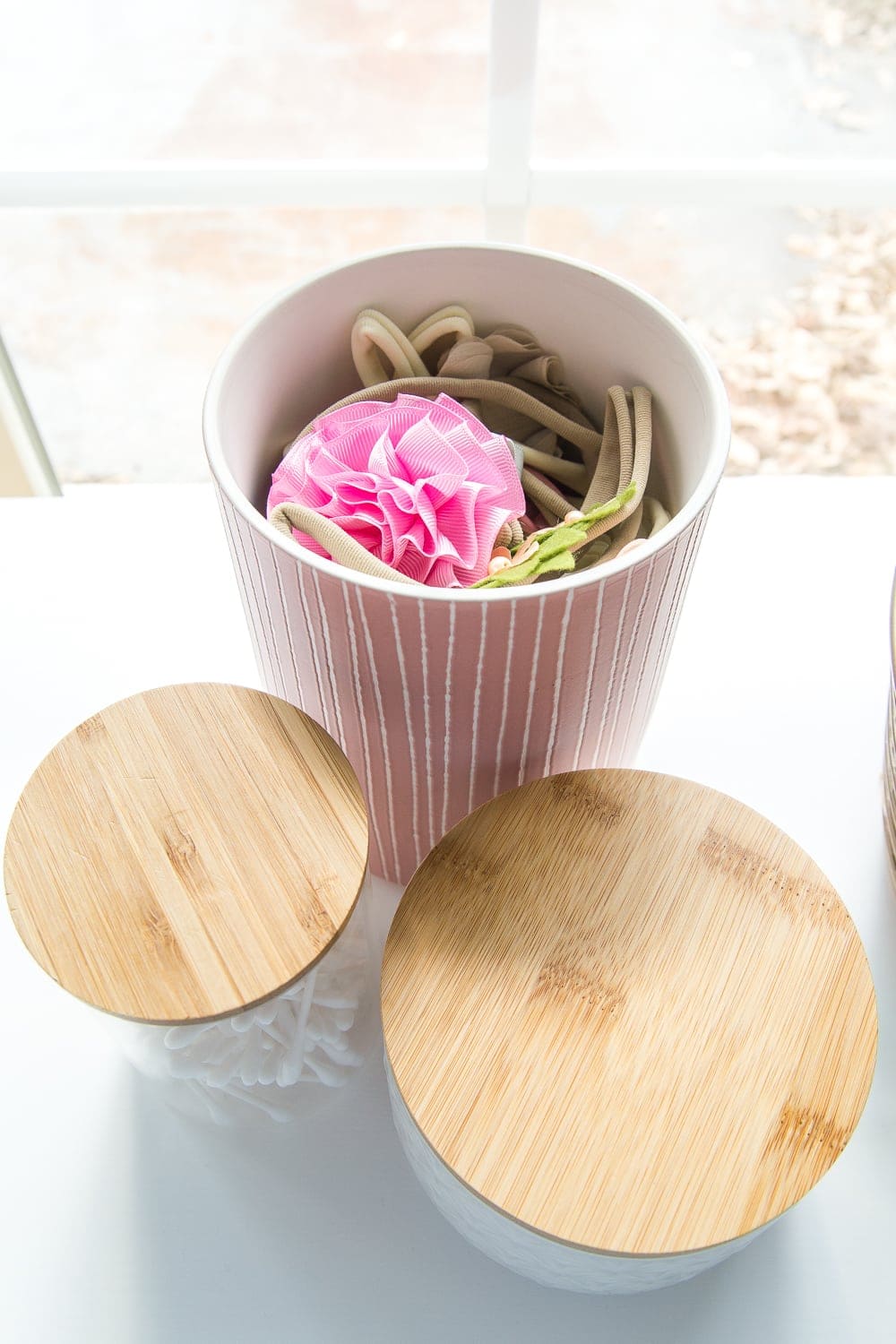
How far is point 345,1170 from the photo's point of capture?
21.0 inches

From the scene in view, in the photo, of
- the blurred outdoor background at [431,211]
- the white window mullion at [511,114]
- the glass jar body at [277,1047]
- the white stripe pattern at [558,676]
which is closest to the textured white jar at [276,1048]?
the glass jar body at [277,1047]

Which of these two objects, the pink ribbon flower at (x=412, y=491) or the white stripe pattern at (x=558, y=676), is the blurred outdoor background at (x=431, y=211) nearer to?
the pink ribbon flower at (x=412, y=491)

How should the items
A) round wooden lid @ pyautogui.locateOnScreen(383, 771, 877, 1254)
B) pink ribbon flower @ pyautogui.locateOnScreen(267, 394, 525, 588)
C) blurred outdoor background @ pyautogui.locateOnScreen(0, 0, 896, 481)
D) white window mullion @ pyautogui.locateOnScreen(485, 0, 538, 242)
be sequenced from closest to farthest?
round wooden lid @ pyautogui.locateOnScreen(383, 771, 877, 1254) → pink ribbon flower @ pyautogui.locateOnScreen(267, 394, 525, 588) → white window mullion @ pyautogui.locateOnScreen(485, 0, 538, 242) → blurred outdoor background @ pyautogui.locateOnScreen(0, 0, 896, 481)

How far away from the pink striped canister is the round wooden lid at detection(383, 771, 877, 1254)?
0.04m

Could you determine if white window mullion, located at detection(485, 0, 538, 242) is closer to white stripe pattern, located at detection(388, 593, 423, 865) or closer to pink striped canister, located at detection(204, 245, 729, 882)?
pink striped canister, located at detection(204, 245, 729, 882)

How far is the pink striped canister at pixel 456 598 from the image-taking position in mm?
440

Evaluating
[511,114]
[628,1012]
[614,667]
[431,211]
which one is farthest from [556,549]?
[431,211]

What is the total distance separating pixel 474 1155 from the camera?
41 cm

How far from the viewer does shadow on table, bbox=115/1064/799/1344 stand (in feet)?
1.61

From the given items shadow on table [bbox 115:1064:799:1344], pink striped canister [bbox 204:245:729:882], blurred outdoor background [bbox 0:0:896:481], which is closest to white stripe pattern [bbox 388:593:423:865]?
pink striped canister [bbox 204:245:729:882]

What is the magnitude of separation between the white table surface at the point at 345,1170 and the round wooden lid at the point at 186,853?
0.16 m

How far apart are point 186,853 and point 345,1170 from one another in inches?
7.3

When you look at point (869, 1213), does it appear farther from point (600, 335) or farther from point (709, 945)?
point (600, 335)

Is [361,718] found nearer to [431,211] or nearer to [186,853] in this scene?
[186,853]
